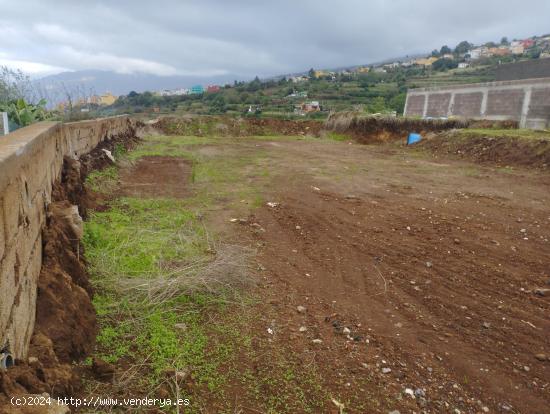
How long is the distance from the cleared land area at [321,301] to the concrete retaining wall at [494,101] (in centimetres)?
1270

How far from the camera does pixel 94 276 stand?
3270mm

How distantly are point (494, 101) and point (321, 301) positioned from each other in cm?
2064

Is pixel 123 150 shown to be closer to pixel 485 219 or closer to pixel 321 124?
pixel 485 219

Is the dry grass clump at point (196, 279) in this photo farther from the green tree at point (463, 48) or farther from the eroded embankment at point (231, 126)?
the green tree at point (463, 48)

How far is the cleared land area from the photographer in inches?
90.8

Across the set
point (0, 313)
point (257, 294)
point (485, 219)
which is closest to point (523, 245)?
point (485, 219)

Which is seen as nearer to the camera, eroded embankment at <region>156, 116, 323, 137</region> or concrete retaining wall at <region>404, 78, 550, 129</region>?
concrete retaining wall at <region>404, 78, 550, 129</region>

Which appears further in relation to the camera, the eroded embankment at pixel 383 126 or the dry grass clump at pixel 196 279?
the eroded embankment at pixel 383 126

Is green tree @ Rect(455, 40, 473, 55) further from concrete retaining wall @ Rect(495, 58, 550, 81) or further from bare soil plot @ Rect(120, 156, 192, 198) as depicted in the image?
bare soil plot @ Rect(120, 156, 192, 198)

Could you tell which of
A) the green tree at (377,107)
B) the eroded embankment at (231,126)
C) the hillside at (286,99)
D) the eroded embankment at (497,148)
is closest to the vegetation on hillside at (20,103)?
the eroded embankment at (497,148)

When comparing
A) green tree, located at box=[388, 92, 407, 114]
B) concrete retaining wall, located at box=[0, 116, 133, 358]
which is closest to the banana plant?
concrete retaining wall, located at box=[0, 116, 133, 358]

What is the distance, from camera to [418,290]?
139 inches

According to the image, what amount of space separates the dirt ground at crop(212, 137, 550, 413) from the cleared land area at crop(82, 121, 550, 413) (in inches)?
0.6

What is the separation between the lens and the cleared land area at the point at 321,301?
231 centimetres
